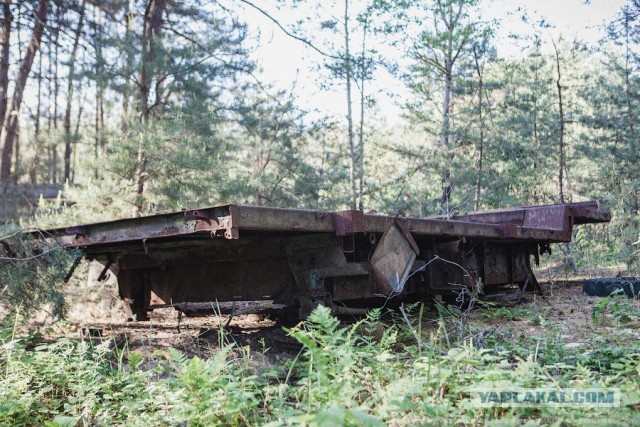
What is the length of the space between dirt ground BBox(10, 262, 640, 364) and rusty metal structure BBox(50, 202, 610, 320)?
364 millimetres

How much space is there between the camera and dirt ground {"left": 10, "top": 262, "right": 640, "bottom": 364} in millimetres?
4688

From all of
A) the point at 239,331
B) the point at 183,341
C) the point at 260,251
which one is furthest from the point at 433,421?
the point at 239,331

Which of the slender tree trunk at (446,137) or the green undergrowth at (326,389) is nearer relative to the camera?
the green undergrowth at (326,389)

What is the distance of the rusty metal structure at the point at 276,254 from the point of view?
4.16 meters

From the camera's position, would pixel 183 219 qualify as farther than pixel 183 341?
No

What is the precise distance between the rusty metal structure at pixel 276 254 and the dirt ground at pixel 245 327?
0.36m

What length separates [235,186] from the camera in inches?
474

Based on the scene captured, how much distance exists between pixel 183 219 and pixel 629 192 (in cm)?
917

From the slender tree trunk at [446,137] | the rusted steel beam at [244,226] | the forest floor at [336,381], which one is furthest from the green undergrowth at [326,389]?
the slender tree trunk at [446,137]

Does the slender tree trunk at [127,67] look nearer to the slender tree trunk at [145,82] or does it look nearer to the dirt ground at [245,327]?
the slender tree trunk at [145,82]

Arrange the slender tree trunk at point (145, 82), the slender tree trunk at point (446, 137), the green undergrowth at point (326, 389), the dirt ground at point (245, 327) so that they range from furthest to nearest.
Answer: the slender tree trunk at point (446, 137) → the slender tree trunk at point (145, 82) → the dirt ground at point (245, 327) → the green undergrowth at point (326, 389)

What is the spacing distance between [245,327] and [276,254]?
161cm

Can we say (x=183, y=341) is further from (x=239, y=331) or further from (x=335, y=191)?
(x=335, y=191)

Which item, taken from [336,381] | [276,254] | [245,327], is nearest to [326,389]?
[336,381]
